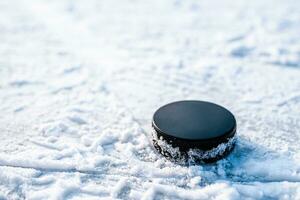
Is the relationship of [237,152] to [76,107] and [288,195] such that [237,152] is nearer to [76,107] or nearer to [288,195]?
[288,195]

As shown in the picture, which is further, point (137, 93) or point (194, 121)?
point (137, 93)

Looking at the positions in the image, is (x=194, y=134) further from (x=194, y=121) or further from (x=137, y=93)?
(x=137, y=93)

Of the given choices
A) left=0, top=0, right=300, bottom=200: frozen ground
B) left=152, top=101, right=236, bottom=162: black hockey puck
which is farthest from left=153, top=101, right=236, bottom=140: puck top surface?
left=0, top=0, right=300, bottom=200: frozen ground

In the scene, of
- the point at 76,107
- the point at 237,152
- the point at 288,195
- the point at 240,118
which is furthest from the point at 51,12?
the point at 288,195

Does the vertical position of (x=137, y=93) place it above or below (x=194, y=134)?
below

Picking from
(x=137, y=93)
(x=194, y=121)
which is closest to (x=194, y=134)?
(x=194, y=121)
